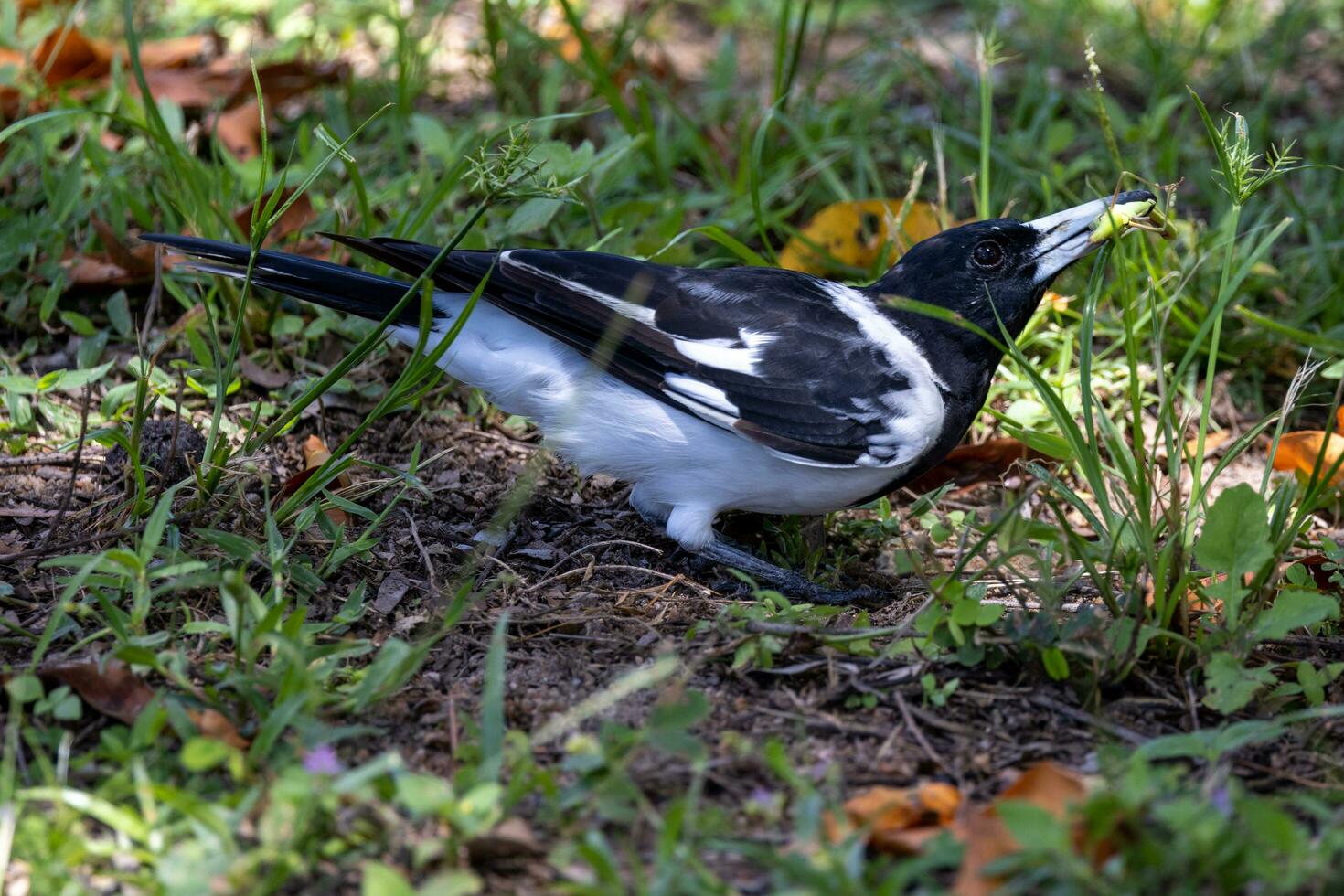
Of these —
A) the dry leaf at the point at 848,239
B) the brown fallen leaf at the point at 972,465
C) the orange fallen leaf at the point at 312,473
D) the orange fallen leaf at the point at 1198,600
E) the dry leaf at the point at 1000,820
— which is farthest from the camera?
the dry leaf at the point at 848,239

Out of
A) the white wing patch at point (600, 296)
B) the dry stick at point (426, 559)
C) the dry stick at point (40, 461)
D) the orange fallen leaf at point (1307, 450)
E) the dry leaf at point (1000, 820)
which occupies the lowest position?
the dry stick at point (40, 461)

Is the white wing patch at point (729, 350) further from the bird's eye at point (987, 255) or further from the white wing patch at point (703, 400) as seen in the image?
the bird's eye at point (987, 255)

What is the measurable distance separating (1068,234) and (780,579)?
3.79 feet

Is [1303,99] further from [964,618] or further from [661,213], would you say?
[964,618]

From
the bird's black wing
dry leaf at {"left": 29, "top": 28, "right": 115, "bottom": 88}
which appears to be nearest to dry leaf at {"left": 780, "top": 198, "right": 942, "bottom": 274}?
the bird's black wing

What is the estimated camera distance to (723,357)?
331 cm

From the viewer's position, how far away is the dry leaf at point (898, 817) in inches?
80.4

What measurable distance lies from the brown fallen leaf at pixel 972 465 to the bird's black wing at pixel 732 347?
0.51 meters

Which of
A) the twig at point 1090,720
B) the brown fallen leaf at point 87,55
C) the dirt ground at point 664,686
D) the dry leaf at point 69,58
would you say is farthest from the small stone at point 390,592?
the dry leaf at point 69,58

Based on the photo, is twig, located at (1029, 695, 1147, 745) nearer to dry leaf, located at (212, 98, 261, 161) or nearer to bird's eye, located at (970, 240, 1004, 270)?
bird's eye, located at (970, 240, 1004, 270)

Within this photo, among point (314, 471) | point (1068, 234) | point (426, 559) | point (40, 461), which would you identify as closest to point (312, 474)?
point (314, 471)

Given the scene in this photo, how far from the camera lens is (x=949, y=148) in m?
4.78

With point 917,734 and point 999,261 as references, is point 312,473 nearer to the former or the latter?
point 917,734

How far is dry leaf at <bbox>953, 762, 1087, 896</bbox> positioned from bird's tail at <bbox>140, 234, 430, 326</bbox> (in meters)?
1.98
